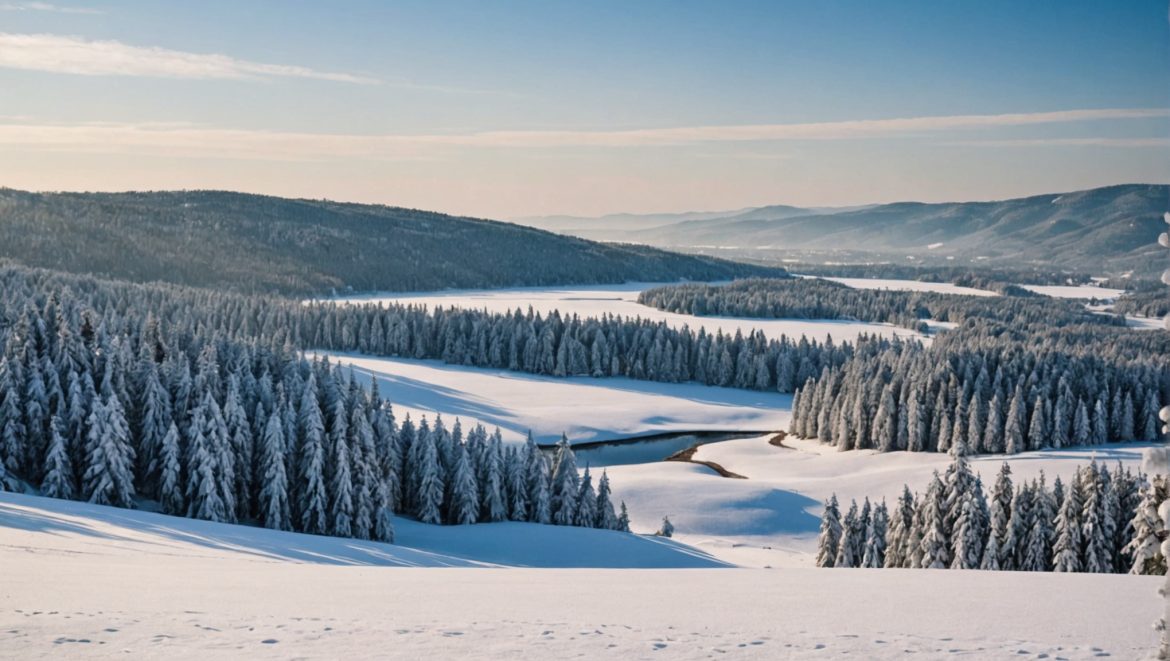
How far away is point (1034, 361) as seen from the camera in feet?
308

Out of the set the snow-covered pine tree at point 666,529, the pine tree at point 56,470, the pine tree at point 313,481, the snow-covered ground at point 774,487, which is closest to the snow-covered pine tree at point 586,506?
the snow-covered pine tree at point 666,529

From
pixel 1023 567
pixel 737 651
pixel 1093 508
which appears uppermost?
pixel 737 651

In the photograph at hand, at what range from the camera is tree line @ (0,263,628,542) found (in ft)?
136

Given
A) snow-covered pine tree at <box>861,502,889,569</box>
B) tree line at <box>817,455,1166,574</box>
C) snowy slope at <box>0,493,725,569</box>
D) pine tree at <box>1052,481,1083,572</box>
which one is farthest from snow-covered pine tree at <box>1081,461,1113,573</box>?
snowy slope at <box>0,493,725,569</box>

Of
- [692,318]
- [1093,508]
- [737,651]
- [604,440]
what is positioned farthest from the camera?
[692,318]

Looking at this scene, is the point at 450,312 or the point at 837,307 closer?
the point at 450,312

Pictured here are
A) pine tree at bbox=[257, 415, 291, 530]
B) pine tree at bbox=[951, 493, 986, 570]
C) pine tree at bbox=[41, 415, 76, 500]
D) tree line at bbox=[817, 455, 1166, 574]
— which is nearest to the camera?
pine tree at bbox=[41, 415, 76, 500]

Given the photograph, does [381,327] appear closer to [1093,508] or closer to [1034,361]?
[1034,361]

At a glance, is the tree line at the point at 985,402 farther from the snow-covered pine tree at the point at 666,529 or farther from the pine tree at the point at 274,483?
the pine tree at the point at 274,483

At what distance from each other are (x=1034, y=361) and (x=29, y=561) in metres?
93.9

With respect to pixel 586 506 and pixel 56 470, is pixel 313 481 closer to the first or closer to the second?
pixel 56 470

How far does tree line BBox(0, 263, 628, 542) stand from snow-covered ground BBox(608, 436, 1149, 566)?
821 cm

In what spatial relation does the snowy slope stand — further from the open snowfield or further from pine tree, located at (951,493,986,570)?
pine tree, located at (951,493,986,570)

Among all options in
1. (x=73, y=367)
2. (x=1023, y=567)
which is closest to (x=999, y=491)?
(x=1023, y=567)
